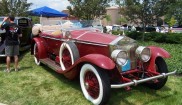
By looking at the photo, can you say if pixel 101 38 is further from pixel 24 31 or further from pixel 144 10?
pixel 144 10

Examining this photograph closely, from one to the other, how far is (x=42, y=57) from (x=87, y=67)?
2892 mm

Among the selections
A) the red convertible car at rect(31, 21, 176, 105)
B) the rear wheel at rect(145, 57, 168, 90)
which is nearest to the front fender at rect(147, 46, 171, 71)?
the red convertible car at rect(31, 21, 176, 105)

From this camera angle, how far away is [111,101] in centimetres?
491

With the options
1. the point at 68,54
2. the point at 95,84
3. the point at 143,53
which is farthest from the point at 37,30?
the point at 143,53

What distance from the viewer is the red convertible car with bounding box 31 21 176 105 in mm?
4488

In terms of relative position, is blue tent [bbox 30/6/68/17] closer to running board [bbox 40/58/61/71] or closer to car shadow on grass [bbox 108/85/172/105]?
running board [bbox 40/58/61/71]

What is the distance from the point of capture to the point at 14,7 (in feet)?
78.7

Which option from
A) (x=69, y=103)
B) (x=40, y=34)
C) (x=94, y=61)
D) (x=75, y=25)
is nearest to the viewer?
(x=94, y=61)

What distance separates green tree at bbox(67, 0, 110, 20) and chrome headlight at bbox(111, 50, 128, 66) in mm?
15201

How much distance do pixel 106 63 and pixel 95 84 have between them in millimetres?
578

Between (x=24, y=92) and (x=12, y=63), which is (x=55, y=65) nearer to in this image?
(x=24, y=92)

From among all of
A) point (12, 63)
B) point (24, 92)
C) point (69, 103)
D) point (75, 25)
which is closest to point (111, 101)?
point (69, 103)

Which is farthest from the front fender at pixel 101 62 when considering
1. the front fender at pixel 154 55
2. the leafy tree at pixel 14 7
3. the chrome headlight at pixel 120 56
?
the leafy tree at pixel 14 7

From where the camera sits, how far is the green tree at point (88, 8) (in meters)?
19.8
